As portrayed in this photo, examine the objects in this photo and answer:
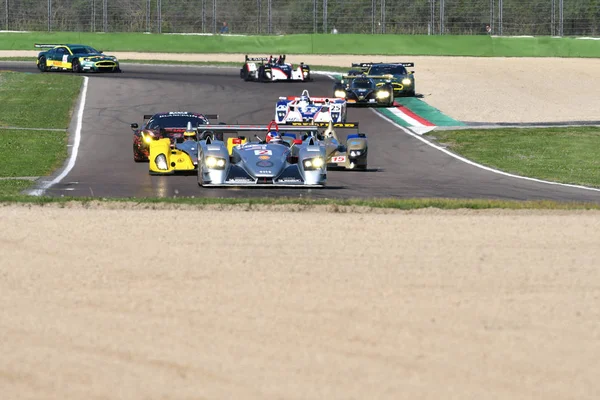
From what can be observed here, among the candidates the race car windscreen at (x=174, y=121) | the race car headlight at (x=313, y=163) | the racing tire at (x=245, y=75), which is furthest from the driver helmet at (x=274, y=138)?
the racing tire at (x=245, y=75)

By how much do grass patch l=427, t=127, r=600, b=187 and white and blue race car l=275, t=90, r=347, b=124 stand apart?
280 cm

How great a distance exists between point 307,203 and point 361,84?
21829 millimetres

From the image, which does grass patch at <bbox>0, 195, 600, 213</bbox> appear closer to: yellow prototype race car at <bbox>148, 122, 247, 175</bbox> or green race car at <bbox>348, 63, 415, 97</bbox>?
yellow prototype race car at <bbox>148, 122, 247, 175</bbox>

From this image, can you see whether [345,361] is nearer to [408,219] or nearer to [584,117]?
[408,219]

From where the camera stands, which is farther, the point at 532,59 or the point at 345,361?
the point at 532,59

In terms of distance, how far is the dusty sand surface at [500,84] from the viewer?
36.4m

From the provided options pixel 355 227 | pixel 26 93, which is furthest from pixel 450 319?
pixel 26 93

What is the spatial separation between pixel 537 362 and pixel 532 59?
50.3m

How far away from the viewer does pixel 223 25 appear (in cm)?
5984

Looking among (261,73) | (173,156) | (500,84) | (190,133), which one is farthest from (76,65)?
(173,156)

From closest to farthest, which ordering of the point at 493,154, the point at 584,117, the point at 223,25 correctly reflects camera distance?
the point at 493,154, the point at 584,117, the point at 223,25

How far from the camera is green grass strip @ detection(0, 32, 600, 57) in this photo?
57.9 m

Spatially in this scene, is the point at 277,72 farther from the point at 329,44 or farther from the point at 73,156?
the point at 73,156

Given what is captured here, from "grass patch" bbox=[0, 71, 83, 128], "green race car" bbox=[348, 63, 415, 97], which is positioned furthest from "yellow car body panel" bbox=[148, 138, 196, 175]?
"green race car" bbox=[348, 63, 415, 97]
